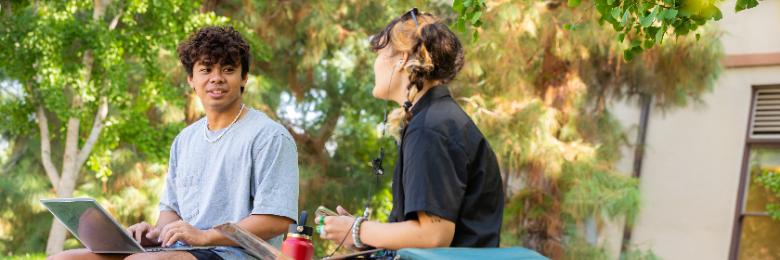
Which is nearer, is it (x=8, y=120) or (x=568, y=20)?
(x=568, y=20)

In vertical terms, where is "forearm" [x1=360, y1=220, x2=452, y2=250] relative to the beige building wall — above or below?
below

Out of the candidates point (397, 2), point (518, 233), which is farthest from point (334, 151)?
point (518, 233)

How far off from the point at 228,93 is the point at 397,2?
8.26 metres

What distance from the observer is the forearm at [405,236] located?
2.90 meters

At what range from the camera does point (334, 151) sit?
50.1 ft

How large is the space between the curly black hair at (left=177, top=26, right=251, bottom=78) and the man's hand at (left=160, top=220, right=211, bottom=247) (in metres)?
0.55

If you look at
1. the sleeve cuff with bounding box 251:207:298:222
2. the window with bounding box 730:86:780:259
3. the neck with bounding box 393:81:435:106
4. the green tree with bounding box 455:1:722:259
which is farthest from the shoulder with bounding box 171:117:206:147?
the window with bounding box 730:86:780:259

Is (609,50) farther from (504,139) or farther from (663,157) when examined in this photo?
(663,157)

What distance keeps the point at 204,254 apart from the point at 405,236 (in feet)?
2.89

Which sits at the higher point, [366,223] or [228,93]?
[228,93]

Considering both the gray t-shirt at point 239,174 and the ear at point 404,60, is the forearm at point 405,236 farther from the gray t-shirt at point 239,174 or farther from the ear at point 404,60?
the gray t-shirt at point 239,174

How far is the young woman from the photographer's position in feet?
9.54

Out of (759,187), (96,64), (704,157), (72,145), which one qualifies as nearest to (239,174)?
(96,64)

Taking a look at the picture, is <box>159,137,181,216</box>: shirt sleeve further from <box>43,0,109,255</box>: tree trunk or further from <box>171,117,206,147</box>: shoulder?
<box>43,0,109,255</box>: tree trunk
